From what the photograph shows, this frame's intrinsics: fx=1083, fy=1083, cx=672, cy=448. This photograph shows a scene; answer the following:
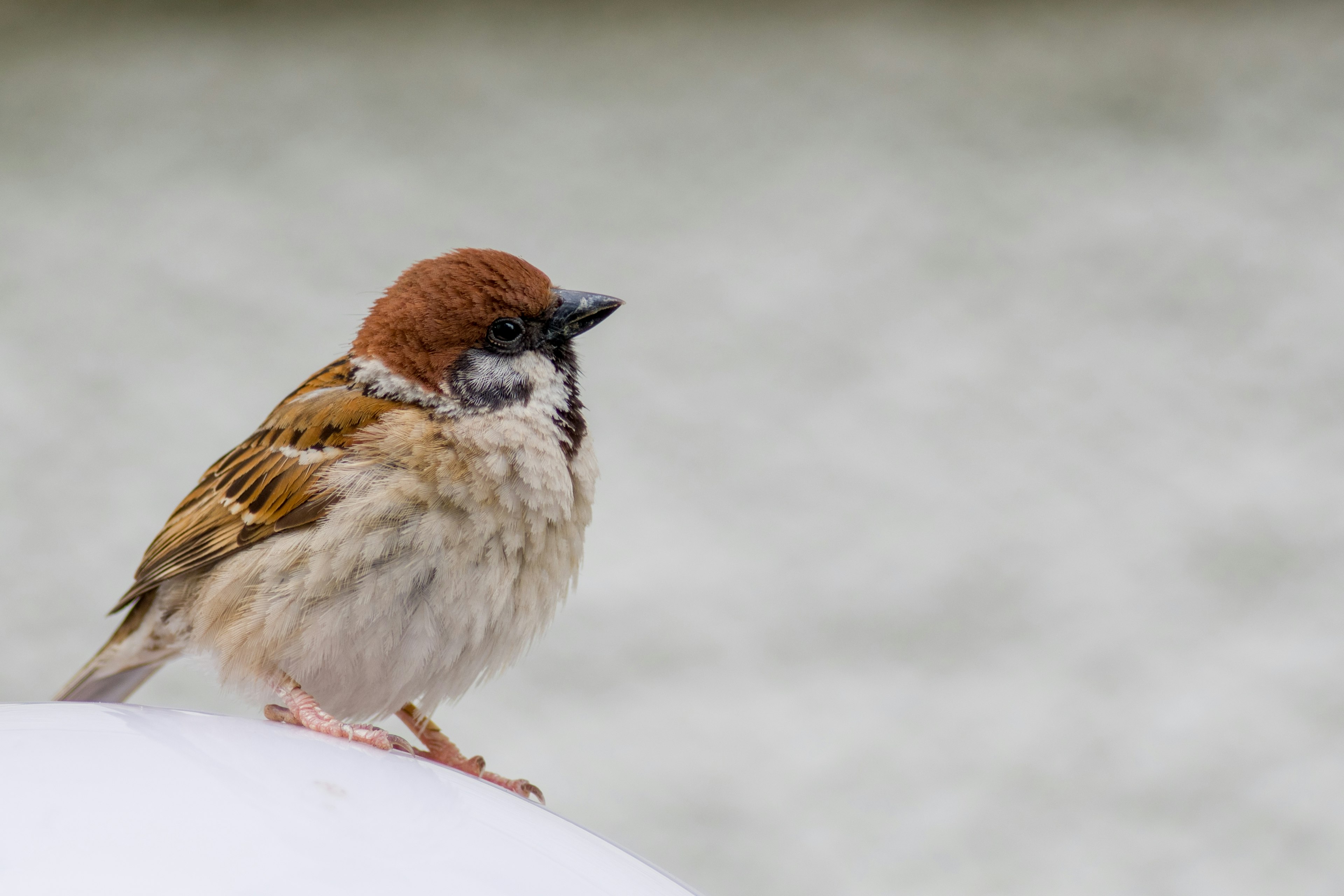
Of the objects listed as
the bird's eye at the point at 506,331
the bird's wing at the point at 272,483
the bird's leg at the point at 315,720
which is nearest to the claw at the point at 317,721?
the bird's leg at the point at 315,720

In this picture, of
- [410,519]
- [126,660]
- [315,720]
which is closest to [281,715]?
[315,720]

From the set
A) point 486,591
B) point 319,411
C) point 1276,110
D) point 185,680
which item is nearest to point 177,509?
point 319,411

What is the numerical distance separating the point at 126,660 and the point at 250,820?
0.49 m

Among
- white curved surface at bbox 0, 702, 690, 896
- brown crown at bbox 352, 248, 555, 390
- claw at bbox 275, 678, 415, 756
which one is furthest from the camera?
brown crown at bbox 352, 248, 555, 390

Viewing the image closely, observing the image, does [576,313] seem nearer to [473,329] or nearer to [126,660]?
[473,329]

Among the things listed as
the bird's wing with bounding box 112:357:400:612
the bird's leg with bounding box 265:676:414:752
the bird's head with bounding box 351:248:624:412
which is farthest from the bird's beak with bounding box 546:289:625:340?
the bird's leg with bounding box 265:676:414:752

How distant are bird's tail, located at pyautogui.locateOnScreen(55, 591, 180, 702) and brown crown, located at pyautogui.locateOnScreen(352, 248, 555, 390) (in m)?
0.27

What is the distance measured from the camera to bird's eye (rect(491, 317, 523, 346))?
26.1 inches

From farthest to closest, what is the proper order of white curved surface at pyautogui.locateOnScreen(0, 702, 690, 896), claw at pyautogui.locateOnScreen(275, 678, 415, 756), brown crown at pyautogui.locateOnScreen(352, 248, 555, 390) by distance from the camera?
brown crown at pyautogui.locateOnScreen(352, 248, 555, 390)
claw at pyautogui.locateOnScreen(275, 678, 415, 756)
white curved surface at pyautogui.locateOnScreen(0, 702, 690, 896)

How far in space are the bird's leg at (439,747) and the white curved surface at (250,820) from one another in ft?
0.92

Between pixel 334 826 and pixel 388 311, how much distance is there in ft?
1.29

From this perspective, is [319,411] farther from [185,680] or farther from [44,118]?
[44,118]

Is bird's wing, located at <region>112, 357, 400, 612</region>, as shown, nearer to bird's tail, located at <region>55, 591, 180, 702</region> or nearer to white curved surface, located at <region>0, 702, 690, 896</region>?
bird's tail, located at <region>55, 591, 180, 702</region>

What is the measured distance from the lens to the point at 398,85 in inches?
72.2
